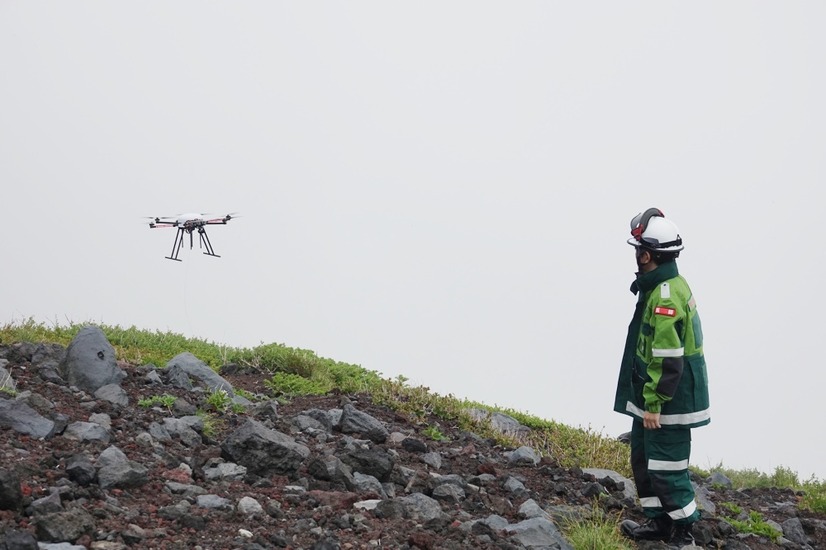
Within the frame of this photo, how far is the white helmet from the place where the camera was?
28.8 feet

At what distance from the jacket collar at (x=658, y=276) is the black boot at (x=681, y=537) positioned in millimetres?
2410

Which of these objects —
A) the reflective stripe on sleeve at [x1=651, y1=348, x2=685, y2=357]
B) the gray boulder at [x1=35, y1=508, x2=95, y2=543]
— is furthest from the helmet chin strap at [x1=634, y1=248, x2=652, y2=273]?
the gray boulder at [x1=35, y1=508, x2=95, y2=543]

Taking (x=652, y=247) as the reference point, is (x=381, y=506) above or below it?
below

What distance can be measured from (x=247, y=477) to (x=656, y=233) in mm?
4636

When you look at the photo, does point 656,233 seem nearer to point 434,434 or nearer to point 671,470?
point 671,470

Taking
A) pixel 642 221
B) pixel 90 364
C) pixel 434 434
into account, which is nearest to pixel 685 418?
pixel 642 221

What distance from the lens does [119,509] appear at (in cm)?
647

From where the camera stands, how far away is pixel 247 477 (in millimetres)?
7734

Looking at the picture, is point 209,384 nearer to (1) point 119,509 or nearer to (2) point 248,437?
(2) point 248,437

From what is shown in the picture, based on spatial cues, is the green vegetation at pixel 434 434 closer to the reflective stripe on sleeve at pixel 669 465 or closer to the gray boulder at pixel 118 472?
the reflective stripe on sleeve at pixel 669 465

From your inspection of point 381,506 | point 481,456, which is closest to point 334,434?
point 481,456

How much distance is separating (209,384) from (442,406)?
3.37 metres

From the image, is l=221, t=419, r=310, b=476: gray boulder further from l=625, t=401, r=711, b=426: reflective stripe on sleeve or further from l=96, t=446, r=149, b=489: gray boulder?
l=625, t=401, r=711, b=426: reflective stripe on sleeve

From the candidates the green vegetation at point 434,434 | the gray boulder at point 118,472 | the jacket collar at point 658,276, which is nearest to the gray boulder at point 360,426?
the green vegetation at point 434,434
